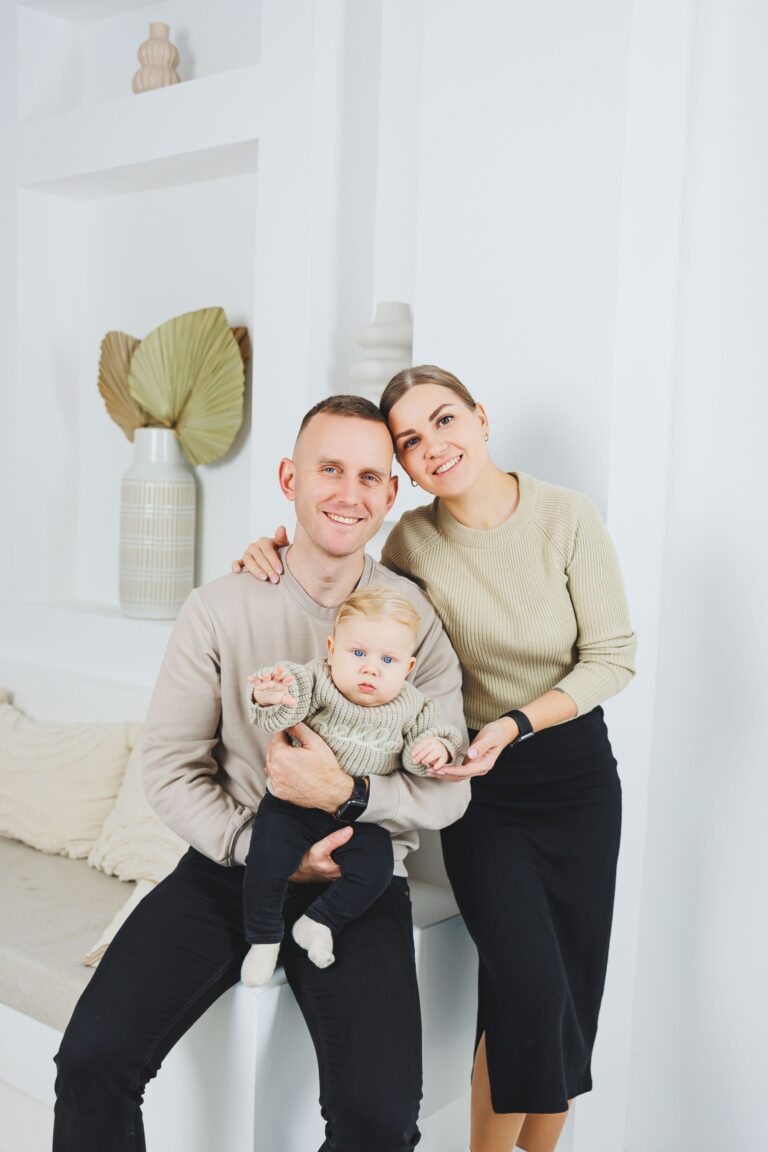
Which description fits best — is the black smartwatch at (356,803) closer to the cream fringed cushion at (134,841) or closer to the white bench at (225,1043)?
the white bench at (225,1043)

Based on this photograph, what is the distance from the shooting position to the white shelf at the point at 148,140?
3.05 m

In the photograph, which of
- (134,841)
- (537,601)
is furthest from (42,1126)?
(537,601)

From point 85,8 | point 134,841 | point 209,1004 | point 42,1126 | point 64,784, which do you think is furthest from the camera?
point 85,8

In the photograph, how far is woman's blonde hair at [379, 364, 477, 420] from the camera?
1.84 metres

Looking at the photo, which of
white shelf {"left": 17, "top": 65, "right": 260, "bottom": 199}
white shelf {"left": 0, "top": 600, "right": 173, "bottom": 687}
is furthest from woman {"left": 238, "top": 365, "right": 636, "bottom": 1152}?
white shelf {"left": 17, "top": 65, "right": 260, "bottom": 199}

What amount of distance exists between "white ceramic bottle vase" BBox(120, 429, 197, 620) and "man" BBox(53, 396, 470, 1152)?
62.5 inches

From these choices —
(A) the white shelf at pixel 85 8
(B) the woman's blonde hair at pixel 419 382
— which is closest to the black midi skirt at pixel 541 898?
(B) the woman's blonde hair at pixel 419 382

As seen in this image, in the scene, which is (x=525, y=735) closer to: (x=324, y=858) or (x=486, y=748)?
(x=486, y=748)

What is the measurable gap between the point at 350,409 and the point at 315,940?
84 cm

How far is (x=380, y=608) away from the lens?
162 cm

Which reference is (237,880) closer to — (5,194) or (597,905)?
(597,905)

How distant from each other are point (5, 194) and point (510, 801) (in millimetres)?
2877

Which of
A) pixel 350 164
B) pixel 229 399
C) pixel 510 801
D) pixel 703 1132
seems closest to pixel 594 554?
pixel 510 801

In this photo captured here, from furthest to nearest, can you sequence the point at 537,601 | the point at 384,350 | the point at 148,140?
the point at 148,140 → the point at 384,350 → the point at 537,601
